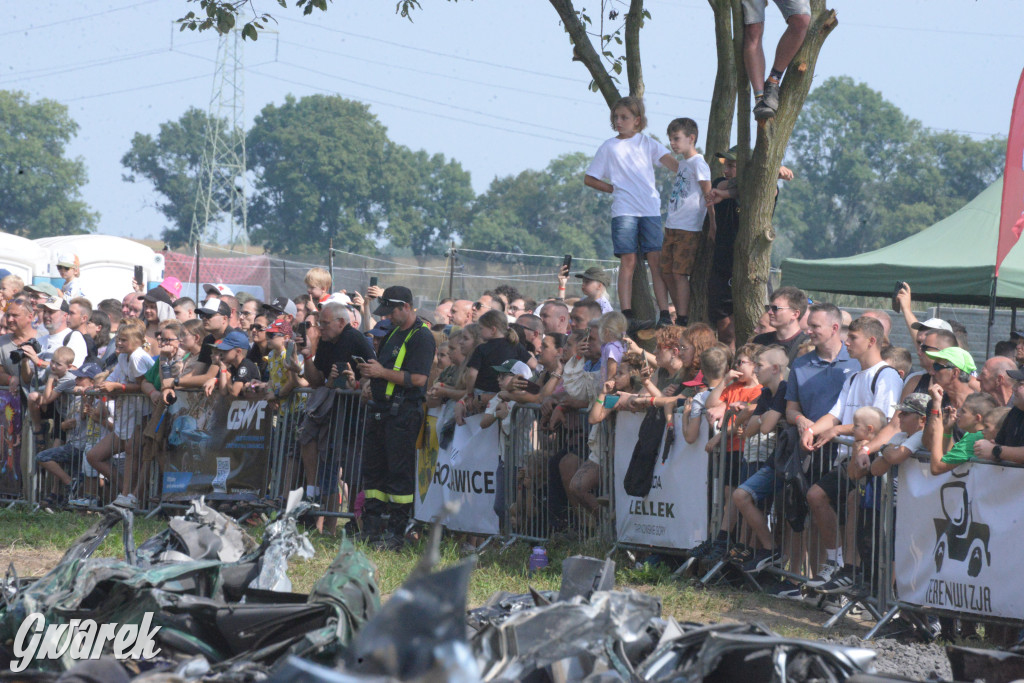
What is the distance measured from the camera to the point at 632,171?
31.1 ft

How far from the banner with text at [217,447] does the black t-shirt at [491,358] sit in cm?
254

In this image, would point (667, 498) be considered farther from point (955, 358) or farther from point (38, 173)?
point (38, 173)

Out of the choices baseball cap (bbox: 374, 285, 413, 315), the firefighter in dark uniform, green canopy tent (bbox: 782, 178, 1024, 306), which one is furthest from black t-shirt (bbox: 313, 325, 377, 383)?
green canopy tent (bbox: 782, 178, 1024, 306)

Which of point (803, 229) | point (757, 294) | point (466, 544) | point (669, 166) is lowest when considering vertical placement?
point (466, 544)

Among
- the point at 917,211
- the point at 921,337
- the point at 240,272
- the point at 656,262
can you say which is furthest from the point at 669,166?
the point at 917,211

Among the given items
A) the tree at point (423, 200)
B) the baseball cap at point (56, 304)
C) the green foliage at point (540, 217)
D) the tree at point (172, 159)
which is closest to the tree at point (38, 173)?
the tree at point (172, 159)

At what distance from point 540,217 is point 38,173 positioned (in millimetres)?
48445

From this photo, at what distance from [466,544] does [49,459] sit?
16.5 ft

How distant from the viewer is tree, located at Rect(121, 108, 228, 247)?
339 feet

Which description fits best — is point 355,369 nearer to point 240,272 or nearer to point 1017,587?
point 1017,587

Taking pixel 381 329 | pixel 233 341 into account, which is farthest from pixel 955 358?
pixel 233 341

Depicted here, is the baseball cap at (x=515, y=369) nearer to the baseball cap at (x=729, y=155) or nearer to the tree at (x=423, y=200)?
the baseball cap at (x=729, y=155)

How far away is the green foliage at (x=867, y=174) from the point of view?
8544 centimetres

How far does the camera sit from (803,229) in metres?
88.1
